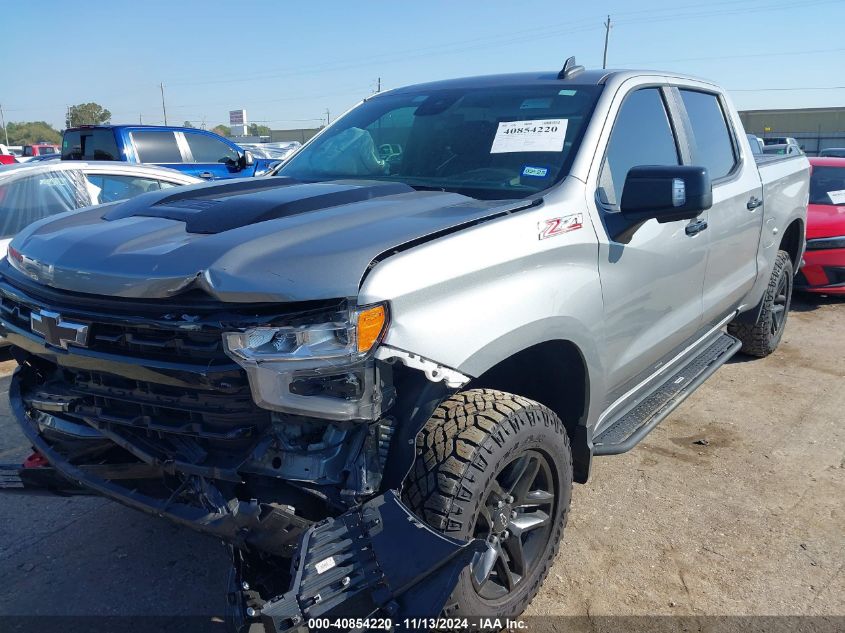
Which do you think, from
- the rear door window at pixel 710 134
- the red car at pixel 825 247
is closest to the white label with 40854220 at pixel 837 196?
the red car at pixel 825 247

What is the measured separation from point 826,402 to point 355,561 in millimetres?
4115

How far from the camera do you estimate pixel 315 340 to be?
190 centimetres

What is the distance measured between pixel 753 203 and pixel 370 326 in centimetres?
332

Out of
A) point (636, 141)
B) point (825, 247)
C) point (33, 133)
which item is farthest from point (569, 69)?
point (33, 133)

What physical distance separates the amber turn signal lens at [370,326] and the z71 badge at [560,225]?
2.65 ft

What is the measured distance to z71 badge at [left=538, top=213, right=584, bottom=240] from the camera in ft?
8.18

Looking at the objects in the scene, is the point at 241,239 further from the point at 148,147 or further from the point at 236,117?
the point at 236,117

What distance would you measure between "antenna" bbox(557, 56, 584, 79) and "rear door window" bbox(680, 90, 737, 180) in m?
0.76

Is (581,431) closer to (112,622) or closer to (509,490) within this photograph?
(509,490)

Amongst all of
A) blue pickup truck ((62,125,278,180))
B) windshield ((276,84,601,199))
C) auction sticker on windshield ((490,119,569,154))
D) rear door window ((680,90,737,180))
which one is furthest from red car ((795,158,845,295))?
blue pickup truck ((62,125,278,180))

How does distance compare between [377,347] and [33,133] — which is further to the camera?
[33,133]

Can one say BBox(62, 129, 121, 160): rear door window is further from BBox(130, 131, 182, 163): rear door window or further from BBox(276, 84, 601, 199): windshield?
BBox(276, 84, 601, 199): windshield

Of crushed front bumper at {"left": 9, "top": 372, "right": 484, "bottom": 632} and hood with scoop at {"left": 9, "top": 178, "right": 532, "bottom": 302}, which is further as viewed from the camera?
hood with scoop at {"left": 9, "top": 178, "right": 532, "bottom": 302}

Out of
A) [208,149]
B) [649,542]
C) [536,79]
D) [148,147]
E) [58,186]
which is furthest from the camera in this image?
[208,149]
